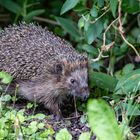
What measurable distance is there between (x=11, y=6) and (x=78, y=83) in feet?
7.64

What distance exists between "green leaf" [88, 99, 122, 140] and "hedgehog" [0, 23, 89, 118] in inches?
69.0

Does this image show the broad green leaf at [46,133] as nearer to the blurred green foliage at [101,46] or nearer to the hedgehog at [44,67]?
the blurred green foliage at [101,46]

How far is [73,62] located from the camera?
6168 mm

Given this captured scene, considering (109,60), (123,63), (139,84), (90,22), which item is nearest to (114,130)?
(139,84)

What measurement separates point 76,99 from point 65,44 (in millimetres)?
609

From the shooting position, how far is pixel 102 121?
432cm

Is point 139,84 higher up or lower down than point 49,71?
lower down

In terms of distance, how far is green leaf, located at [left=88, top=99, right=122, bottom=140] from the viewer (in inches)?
169

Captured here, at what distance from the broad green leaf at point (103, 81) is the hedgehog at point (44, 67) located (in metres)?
0.11

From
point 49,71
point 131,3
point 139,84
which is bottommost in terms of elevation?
point 139,84

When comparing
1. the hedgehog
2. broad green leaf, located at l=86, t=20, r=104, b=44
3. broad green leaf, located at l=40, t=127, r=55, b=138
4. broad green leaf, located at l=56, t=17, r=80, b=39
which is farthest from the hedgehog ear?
broad green leaf, located at l=56, t=17, r=80, b=39

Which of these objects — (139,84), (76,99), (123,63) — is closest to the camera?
(139,84)

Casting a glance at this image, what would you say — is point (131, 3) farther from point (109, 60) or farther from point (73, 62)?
point (109, 60)

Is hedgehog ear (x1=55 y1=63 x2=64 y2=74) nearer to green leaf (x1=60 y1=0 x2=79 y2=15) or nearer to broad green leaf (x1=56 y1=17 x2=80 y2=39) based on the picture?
green leaf (x1=60 y1=0 x2=79 y2=15)
